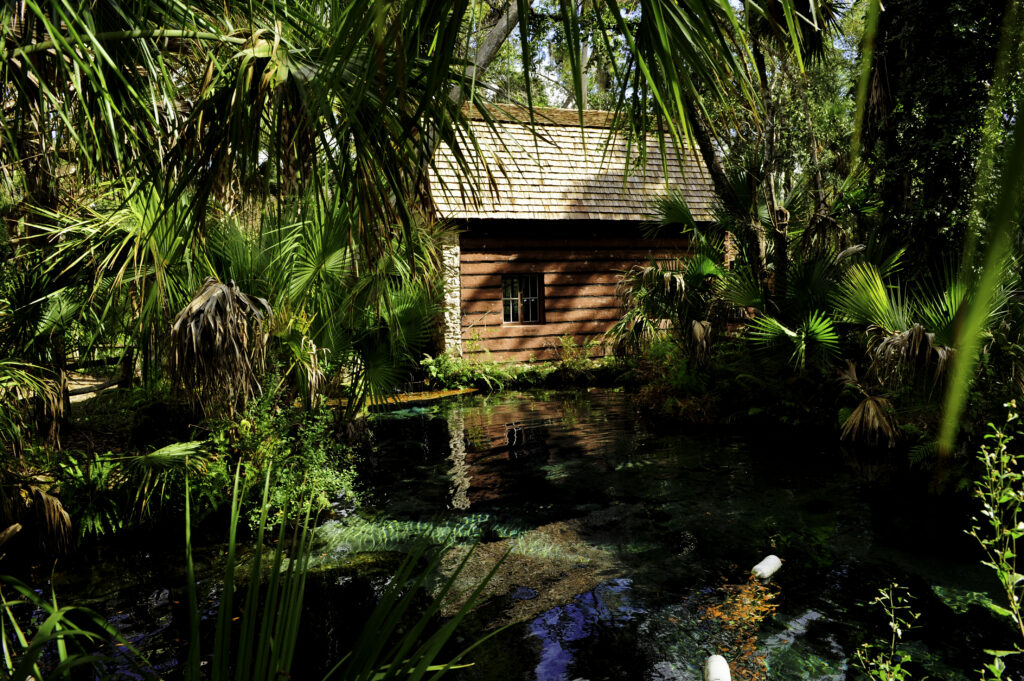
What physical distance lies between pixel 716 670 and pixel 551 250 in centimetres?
1340

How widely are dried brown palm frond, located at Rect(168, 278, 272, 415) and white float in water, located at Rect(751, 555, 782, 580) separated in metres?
3.77

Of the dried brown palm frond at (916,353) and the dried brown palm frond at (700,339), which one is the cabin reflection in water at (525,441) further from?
the dried brown palm frond at (916,353)

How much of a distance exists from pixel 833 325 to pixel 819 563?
440 centimetres

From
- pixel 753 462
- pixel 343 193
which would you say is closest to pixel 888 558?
pixel 753 462

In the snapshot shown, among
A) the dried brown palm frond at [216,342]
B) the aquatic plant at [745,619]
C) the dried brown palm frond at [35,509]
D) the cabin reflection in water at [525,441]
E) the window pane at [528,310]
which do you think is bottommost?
the cabin reflection in water at [525,441]

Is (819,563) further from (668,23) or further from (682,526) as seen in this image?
(668,23)

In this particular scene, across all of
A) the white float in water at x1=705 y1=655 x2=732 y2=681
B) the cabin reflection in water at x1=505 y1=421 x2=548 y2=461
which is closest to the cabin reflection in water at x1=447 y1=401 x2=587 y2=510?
the cabin reflection in water at x1=505 y1=421 x2=548 y2=461

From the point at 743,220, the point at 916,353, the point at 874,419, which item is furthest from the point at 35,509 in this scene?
the point at 743,220

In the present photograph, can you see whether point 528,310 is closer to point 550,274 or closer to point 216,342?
point 550,274

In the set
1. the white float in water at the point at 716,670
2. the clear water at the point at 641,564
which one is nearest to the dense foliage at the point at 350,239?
the clear water at the point at 641,564

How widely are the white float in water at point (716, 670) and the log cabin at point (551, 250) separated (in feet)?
37.4

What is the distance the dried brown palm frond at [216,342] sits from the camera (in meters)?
4.88

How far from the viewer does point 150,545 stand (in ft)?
20.0

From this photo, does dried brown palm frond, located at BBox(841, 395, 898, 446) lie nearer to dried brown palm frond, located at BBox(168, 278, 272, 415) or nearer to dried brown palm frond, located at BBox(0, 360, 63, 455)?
dried brown palm frond, located at BBox(168, 278, 272, 415)
